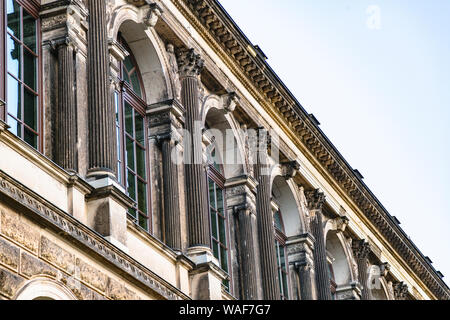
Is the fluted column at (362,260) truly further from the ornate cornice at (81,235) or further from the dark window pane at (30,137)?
the dark window pane at (30,137)

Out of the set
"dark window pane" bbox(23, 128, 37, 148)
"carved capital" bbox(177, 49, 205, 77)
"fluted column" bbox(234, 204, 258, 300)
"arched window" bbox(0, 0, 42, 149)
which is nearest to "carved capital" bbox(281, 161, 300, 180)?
"fluted column" bbox(234, 204, 258, 300)

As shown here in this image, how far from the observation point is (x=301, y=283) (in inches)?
1025

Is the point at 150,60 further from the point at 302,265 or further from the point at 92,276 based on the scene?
the point at 302,265

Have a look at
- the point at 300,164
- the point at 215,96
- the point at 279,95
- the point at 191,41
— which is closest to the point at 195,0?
the point at 191,41

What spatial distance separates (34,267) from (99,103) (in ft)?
12.9

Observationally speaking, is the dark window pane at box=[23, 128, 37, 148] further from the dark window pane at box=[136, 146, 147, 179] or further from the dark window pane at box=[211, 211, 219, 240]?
the dark window pane at box=[211, 211, 219, 240]

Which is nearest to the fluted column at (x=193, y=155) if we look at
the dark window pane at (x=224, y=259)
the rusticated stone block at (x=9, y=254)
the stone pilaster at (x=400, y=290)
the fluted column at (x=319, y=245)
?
the dark window pane at (x=224, y=259)

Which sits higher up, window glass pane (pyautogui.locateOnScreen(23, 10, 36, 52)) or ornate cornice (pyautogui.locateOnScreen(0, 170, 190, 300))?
window glass pane (pyautogui.locateOnScreen(23, 10, 36, 52))

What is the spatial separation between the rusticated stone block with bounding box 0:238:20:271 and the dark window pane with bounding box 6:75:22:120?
280 centimetres

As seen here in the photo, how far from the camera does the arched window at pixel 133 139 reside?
62.1 ft

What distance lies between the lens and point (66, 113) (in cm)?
1650

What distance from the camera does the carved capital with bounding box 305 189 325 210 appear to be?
1087 inches
